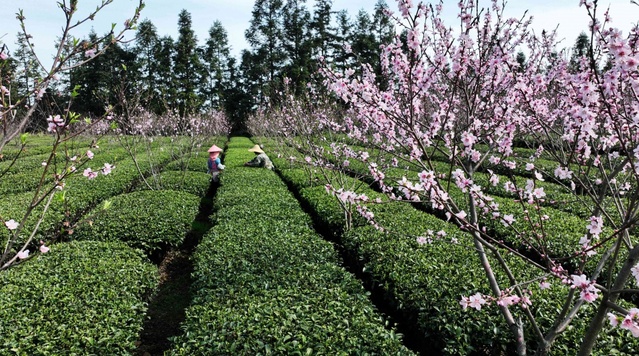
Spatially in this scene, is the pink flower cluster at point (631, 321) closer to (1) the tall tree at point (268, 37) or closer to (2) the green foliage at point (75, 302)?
(2) the green foliage at point (75, 302)

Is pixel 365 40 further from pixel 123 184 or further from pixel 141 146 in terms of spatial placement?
pixel 123 184

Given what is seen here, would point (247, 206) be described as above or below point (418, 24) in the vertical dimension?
below

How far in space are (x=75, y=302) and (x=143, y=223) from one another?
289 cm

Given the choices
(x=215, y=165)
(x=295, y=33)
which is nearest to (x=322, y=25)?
(x=295, y=33)

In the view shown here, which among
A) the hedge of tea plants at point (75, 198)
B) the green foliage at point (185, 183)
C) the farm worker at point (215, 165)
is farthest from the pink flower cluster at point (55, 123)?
the farm worker at point (215, 165)

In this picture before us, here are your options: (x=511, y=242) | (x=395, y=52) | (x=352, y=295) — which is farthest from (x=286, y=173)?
(x=395, y=52)

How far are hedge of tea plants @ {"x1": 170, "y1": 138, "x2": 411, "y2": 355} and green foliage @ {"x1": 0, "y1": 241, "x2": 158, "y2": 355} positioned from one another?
707 mm

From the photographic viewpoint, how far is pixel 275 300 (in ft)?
13.3

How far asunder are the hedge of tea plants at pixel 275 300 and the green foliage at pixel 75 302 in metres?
0.71

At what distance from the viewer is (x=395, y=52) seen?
11.4 feet

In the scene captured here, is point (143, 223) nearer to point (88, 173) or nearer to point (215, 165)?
point (88, 173)

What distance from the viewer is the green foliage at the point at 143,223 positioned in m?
6.46

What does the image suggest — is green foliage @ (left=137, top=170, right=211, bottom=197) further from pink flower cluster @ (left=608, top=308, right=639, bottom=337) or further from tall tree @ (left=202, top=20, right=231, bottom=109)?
tall tree @ (left=202, top=20, right=231, bottom=109)

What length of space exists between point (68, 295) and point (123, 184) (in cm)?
832
